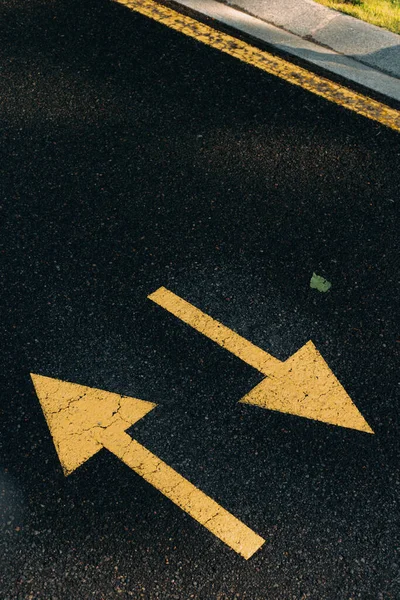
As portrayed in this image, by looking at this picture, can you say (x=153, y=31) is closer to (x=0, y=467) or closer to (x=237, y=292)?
(x=237, y=292)

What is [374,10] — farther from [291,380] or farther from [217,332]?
[291,380]

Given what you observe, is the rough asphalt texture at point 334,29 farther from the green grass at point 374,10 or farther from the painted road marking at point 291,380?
the painted road marking at point 291,380

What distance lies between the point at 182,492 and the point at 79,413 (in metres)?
0.62

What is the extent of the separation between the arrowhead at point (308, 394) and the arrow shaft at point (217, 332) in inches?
3.0

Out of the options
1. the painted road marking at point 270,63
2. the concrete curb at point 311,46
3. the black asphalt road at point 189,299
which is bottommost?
the black asphalt road at point 189,299

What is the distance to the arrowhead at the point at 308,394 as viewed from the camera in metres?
3.18

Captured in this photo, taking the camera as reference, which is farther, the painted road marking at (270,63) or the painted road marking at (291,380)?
the painted road marking at (270,63)

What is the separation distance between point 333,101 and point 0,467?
11.7 feet

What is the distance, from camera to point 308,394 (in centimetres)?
327

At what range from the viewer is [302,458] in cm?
302

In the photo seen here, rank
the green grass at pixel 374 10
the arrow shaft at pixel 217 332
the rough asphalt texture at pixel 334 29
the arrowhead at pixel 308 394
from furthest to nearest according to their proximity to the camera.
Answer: the green grass at pixel 374 10
the rough asphalt texture at pixel 334 29
the arrow shaft at pixel 217 332
the arrowhead at pixel 308 394

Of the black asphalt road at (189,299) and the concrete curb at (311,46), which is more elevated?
the concrete curb at (311,46)

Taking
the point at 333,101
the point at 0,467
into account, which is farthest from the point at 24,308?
the point at 333,101

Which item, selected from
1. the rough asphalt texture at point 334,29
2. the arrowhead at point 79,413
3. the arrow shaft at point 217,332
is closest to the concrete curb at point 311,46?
the rough asphalt texture at point 334,29
